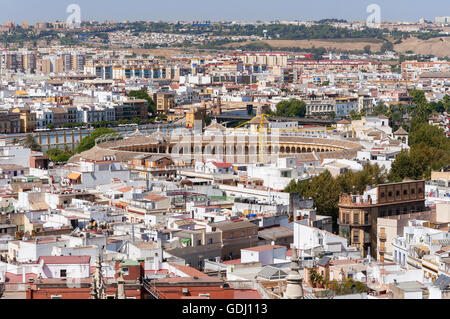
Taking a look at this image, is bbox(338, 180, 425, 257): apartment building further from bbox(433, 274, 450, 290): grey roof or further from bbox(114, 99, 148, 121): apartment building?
bbox(114, 99, 148, 121): apartment building

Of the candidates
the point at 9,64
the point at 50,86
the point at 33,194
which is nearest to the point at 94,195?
the point at 33,194

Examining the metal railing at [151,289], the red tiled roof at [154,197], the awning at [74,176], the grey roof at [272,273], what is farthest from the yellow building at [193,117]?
the metal railing at [151,289]

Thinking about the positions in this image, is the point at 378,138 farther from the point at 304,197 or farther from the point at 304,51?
the point at 304,51

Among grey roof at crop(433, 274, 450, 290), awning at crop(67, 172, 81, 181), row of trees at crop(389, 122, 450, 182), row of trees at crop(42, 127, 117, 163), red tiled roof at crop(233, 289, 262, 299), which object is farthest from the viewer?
row of trees at crop(42, 127, 117, 163)

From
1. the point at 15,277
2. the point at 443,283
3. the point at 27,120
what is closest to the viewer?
the point at 443,283

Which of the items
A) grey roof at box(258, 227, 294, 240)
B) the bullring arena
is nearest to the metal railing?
grey roof at box(258, 227, 294, 240)

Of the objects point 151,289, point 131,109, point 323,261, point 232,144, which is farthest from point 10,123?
point 151,289

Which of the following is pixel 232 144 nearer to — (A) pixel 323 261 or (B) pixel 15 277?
(A) pixel 323 261

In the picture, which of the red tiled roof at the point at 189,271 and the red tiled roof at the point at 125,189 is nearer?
the red tiled roof at the point at 189,271

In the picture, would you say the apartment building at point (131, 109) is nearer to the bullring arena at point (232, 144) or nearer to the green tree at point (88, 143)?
the green tree at point (88, 143)
